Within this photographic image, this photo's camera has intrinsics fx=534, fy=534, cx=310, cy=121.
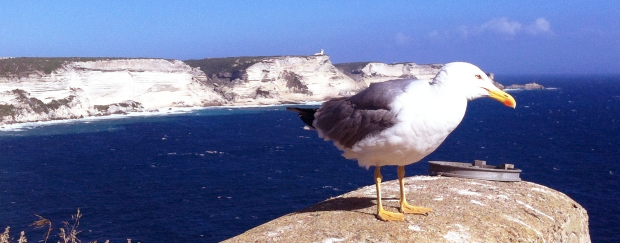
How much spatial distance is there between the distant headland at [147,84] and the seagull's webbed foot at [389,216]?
65882 millimetres

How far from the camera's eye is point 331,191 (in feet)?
95.7

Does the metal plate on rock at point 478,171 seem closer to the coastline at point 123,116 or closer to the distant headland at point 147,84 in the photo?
the coastline at point 123,116

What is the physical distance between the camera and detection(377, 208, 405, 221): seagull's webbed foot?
6.06 metres

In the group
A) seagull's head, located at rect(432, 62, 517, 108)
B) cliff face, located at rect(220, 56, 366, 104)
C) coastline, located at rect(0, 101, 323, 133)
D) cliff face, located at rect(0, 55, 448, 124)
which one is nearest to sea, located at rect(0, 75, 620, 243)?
coastline, located at rect(0, 101, 323, 133)

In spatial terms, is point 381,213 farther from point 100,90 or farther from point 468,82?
point 100,90

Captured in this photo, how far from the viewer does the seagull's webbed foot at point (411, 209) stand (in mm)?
6332

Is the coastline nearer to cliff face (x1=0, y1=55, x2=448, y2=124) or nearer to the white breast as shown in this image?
cliff face (x1=0, y1=55, x2=448, y2=124)

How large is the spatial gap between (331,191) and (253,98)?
6507 centimetres

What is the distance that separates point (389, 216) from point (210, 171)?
30708mm

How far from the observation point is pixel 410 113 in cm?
535

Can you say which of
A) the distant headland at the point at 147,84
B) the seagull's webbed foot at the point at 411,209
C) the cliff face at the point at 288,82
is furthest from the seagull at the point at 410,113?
the cliff face at the point at 288,82

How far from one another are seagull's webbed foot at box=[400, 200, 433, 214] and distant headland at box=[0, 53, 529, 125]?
6579 centimetres

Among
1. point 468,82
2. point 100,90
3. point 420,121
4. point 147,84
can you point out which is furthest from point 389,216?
point 147,84

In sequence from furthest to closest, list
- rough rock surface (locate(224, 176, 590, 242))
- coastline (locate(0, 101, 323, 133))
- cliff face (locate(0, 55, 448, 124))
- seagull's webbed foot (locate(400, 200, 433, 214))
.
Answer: cliff face (locate(0, 55, 448, 124)) < coastline (locate(0, 101, 323, 133)) < seagull's webbed foot (locate(400, 200, 433, 214)) < rough rock surface (locate(224, 176, 590, 242))
